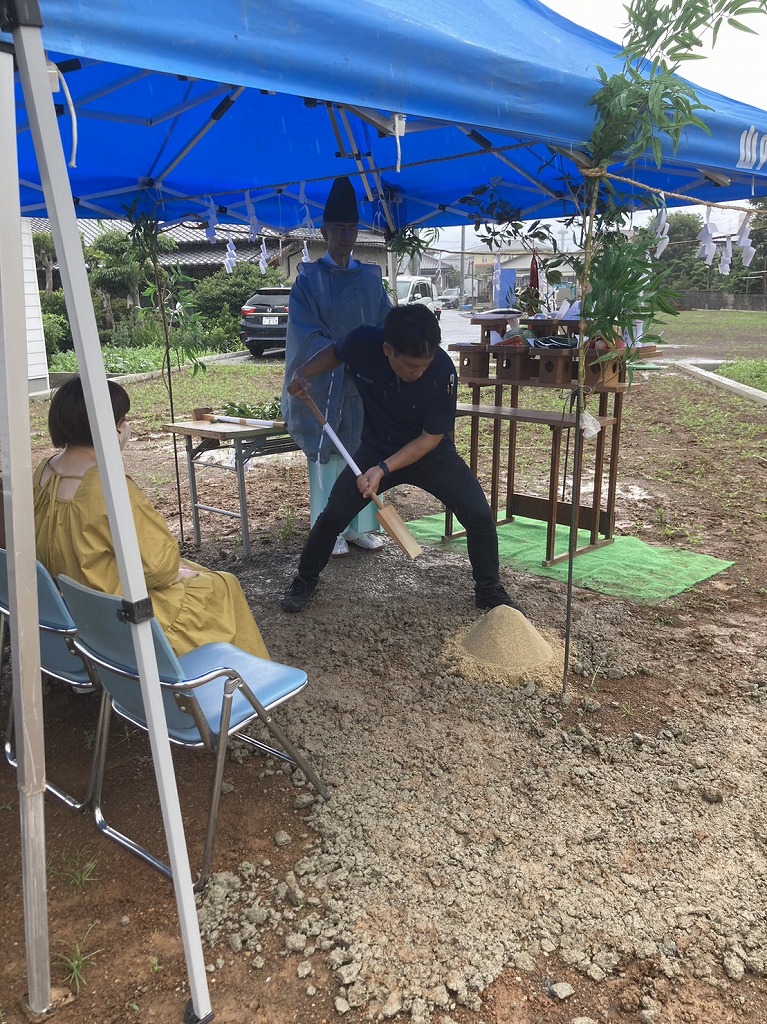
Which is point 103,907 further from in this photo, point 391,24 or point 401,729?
point 391,24

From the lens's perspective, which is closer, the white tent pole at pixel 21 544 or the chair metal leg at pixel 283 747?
the white tent pole at pixel 21 544

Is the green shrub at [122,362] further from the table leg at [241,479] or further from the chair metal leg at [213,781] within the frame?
the chair metal leg at [213,781]

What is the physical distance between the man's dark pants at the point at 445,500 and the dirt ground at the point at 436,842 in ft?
1.10

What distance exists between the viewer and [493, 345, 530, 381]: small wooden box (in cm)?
469

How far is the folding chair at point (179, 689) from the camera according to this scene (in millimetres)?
1850

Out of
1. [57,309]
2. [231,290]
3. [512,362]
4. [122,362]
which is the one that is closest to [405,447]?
[512,362]

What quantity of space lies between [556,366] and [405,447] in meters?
1.47

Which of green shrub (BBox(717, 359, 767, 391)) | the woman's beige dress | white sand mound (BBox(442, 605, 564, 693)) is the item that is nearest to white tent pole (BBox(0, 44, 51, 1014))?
the woman's beige dress

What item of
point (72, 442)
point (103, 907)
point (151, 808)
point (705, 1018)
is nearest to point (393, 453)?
point (72, 442)

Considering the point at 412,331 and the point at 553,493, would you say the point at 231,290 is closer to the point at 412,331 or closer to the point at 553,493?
the point at 553,493

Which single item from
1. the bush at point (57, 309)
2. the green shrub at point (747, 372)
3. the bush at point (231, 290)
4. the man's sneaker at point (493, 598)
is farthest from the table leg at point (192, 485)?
the bush at point (231, 290)

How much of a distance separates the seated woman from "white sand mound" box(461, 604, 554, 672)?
1316 mm

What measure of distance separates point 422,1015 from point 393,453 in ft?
8.39

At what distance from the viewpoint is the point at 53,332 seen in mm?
14625
